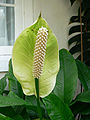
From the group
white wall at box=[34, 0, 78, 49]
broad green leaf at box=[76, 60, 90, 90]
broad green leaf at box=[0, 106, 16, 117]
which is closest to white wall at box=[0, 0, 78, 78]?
white wall at box=[34, 0, 78, 49]

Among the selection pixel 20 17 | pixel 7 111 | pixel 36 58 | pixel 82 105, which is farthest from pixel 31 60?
pixel 20 17

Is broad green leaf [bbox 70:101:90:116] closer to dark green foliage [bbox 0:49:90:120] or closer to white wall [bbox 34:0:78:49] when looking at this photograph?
dark green foliage [bbox 0:49:90:120]

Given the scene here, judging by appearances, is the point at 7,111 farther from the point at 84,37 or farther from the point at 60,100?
the point at 84,37

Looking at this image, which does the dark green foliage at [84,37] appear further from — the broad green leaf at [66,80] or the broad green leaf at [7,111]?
the broad green leaf at [7,111]

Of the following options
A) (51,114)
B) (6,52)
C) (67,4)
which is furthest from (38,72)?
(67,4)

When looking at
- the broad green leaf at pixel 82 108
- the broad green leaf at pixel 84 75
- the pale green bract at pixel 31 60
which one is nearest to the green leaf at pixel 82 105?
the broad green leaf at pixel 82 108

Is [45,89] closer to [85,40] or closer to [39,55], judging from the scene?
[39,55]
